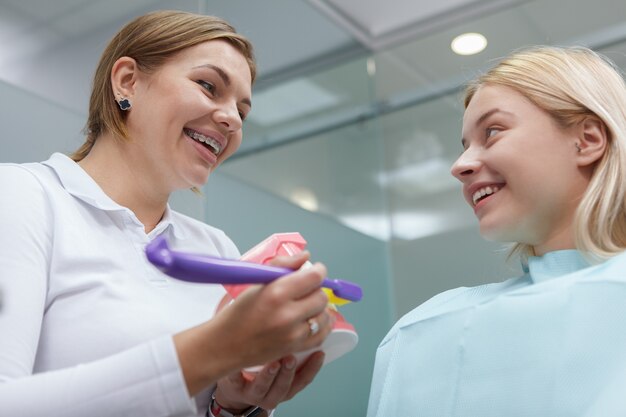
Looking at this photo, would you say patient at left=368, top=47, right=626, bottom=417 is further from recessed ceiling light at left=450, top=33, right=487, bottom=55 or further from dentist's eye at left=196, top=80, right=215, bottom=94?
recessed ceiling light at left=450, top=33, right=487, bottom=55

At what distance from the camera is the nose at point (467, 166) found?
1109 millimetres

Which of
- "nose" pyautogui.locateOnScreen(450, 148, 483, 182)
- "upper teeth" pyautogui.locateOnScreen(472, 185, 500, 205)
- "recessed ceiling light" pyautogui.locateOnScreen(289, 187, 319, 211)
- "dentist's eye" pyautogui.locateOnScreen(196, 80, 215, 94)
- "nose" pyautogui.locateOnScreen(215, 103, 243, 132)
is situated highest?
"recessed ceiling light" pyautogui.locateOnScreen(289, 187, 319, 211)

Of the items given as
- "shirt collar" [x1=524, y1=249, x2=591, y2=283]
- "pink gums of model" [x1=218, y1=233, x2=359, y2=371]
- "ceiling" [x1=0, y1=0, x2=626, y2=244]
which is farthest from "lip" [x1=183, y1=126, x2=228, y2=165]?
"ceiling" [x1=0, y1=0, x2=626, y2=244]

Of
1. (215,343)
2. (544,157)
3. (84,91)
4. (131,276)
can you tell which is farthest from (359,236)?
(215,343)

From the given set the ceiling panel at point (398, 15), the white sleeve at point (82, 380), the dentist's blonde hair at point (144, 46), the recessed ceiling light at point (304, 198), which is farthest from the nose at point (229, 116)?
the ceiling panel at point (398, 15)

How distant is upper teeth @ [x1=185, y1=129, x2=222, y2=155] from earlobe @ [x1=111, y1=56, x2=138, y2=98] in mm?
111

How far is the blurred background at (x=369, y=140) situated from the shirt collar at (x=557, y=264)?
3.53 feet

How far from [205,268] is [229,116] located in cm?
52

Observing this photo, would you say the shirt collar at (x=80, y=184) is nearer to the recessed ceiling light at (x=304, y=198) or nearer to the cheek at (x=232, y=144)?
the cheek at (x=232, y=144)

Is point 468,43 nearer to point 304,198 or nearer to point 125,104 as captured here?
point 304,198

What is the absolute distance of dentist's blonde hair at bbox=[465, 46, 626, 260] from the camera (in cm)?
104

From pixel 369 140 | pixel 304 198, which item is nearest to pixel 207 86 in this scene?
pixel 304 198

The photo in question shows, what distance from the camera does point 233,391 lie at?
863 mm

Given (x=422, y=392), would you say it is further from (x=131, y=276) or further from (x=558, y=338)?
(x=131, y=276)
